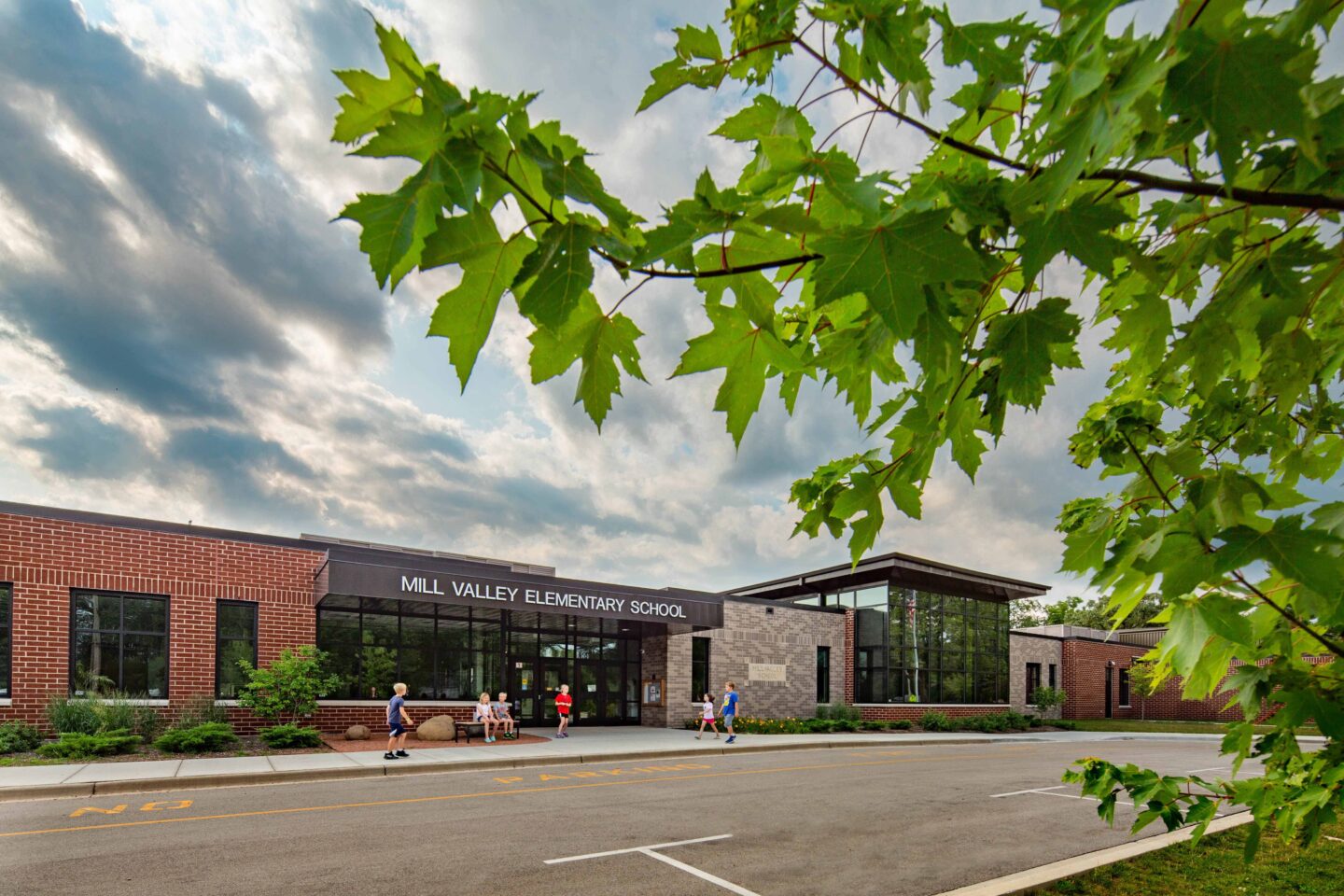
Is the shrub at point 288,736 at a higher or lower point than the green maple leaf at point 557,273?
lower

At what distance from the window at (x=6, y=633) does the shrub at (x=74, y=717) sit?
1079 mm

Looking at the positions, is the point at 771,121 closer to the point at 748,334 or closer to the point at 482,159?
the point at 748,334

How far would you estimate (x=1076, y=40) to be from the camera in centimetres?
120

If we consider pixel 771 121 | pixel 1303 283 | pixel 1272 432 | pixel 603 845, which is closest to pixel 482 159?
pixel 771 121

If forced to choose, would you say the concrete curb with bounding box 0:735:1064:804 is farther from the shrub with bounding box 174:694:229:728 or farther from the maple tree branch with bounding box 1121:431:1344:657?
the maple tree branch with bounding box 1121:431:1344:657

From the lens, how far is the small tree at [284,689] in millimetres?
18531

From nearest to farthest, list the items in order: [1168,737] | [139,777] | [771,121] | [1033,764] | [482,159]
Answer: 1. [482,159]
2. [771,121]
3. [139,777]
4. [1033,764]
5. [1168,737]

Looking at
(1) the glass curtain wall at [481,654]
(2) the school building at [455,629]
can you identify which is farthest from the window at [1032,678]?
(1) the glass curtain wall at [481,654]

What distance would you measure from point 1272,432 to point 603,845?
8009mm

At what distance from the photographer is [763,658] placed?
29.9 m

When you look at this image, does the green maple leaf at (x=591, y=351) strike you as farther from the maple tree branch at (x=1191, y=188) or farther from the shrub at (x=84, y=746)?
the shrub at (x=84, y=746)

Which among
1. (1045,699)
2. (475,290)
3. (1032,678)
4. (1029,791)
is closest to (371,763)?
(1029,791)

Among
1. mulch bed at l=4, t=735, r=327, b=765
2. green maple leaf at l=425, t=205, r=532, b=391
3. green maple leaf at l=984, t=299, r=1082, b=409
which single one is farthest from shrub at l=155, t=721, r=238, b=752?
green maple leaf at l=984, t=299, r=1082, b=409

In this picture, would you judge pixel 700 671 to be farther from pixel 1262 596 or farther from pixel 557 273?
pixel 557 273
